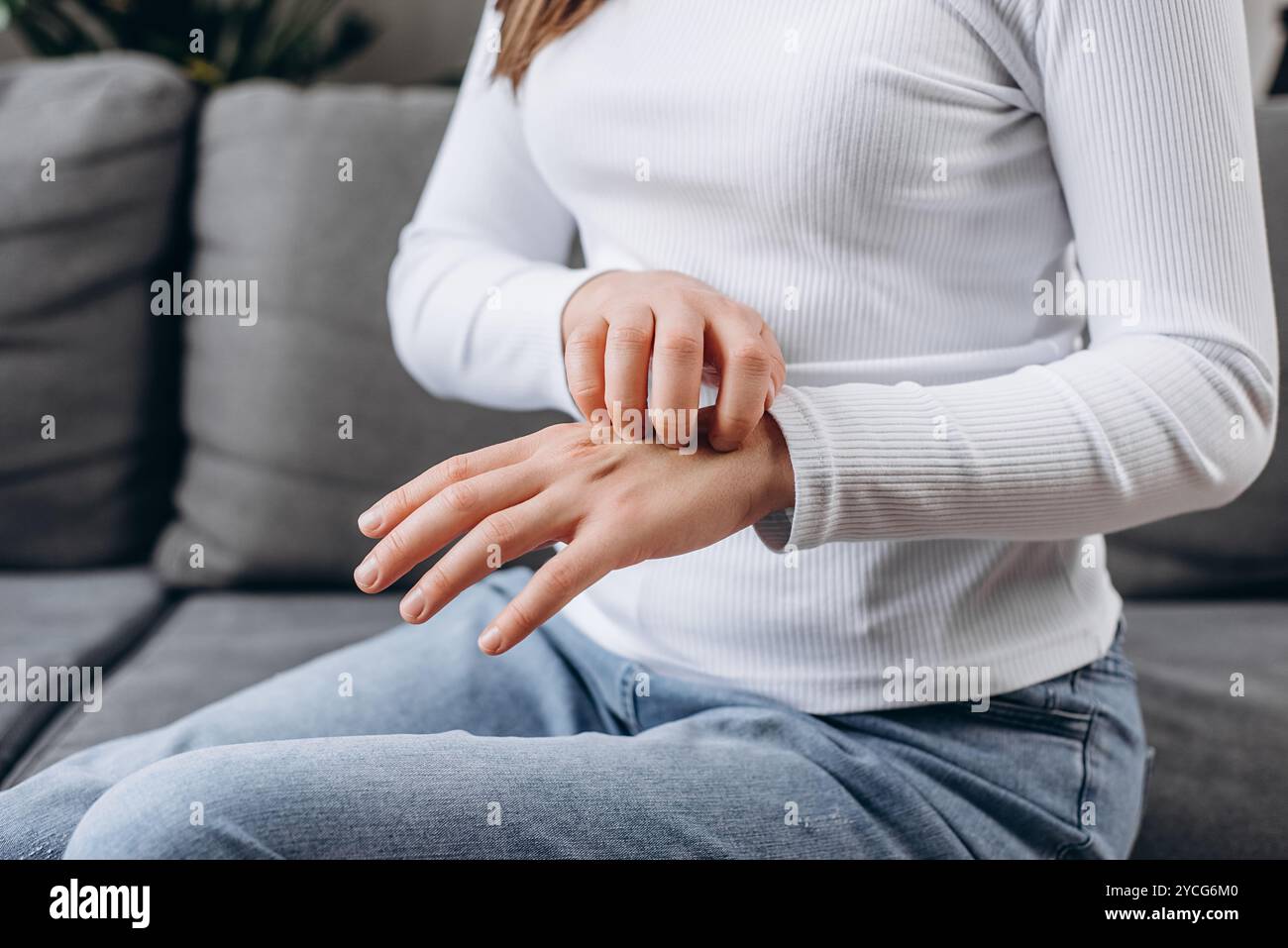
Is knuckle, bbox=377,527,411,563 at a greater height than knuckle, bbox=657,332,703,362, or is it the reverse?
knuckle, bbox=657,332,703,362

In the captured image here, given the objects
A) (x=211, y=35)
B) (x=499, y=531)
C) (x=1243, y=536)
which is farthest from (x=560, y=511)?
(x=211, y=35)

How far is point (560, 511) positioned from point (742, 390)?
91 millimetres

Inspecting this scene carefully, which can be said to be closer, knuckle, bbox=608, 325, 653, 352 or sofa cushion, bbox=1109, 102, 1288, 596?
knuckle, bbox=608, 325, 653, 352

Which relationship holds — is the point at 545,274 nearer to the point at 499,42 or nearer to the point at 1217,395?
the point at 499,42

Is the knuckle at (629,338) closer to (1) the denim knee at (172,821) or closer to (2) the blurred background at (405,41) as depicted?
(1) the denim knee at (172,821)

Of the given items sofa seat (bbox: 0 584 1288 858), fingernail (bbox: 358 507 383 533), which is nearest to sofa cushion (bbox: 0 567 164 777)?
sofa seat (bbox: 0 584 1288 858)

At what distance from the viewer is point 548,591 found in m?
0.39

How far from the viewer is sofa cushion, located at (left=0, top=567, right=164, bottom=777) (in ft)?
2.53

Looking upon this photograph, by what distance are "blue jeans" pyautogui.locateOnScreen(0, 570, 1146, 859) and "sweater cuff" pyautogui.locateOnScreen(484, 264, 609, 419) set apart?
0.53 feet

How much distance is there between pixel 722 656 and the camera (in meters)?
0.55

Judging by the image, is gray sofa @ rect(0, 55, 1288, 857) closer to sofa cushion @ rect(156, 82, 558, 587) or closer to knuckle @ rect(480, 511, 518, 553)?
sofa cushion @ rect(156, 82, 558, 587)

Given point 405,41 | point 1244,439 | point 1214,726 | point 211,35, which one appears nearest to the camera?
point 1244,439

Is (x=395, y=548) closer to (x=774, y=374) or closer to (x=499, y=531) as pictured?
(x=499, y=531)

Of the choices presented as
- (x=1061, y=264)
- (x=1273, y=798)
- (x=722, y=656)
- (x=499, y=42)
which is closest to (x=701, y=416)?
(x=722, y=656)
